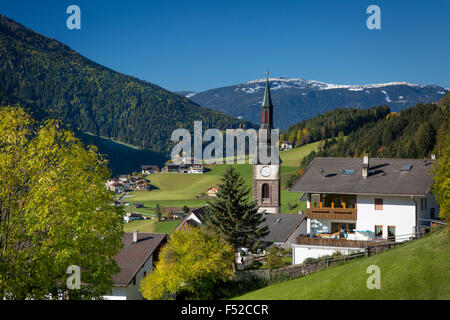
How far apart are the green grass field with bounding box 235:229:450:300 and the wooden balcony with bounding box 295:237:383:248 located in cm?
701

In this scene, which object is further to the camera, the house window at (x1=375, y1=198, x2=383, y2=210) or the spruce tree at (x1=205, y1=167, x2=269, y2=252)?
the spruce tree at (x1=205, y1=167, x2=269, y2=252)

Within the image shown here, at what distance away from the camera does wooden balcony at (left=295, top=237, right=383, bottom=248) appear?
37812mm

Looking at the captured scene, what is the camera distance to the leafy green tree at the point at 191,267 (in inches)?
1459

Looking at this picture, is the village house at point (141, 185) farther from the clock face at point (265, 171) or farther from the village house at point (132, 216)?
the clock face at point (265, 171)

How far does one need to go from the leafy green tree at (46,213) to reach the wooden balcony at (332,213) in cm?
2211

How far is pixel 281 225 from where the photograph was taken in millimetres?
66062

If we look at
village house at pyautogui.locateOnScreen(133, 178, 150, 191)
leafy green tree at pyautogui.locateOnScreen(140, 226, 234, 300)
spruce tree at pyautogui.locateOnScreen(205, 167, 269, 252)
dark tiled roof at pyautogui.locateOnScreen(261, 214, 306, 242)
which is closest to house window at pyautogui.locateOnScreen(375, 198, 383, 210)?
spruce tree at pyautogui.locateOnScreen(205, 167, 269, 252)

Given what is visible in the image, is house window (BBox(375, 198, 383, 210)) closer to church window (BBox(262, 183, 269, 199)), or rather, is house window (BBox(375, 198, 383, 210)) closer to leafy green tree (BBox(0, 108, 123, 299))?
leafy green tree (BBox(0, 108, 123, 299))

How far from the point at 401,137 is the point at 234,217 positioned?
113644 millimetres

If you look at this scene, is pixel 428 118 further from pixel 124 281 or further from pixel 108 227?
pixel 108 227

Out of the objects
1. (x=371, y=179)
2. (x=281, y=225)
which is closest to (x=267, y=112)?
(x=281, y=225)

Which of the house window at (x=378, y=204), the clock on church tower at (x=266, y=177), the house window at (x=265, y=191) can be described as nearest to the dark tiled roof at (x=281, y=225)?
the clock on church tower at (x=266, y=177)

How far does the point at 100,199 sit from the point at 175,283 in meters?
15.4
